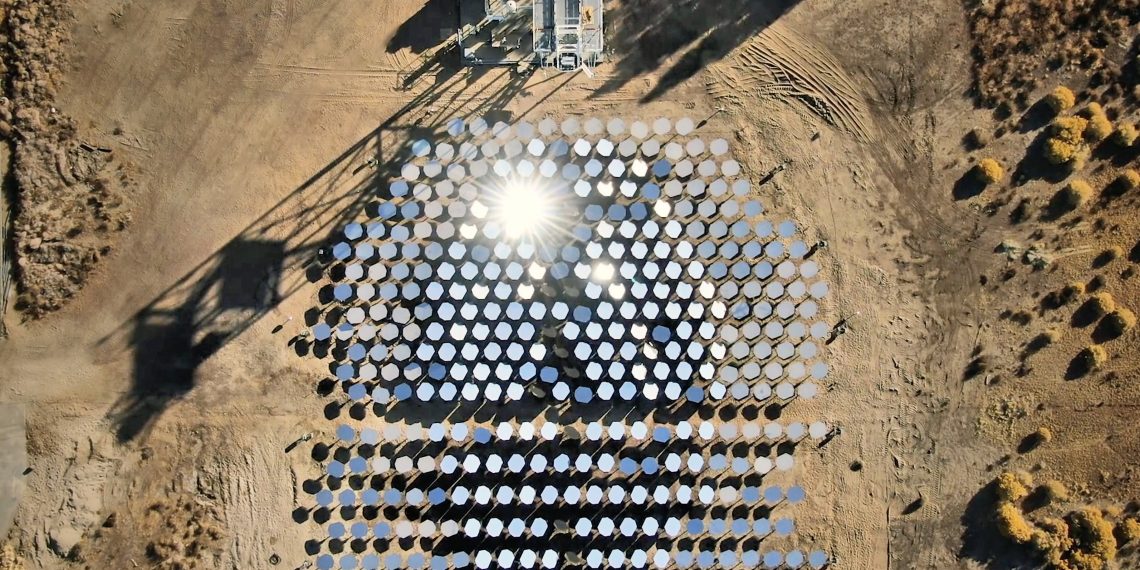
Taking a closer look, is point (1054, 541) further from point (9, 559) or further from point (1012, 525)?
point (9, 559)

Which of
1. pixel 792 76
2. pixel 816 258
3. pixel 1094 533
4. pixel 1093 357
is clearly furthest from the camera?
pixel 792 76

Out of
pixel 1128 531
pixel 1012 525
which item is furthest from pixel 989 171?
pixel 1128 531

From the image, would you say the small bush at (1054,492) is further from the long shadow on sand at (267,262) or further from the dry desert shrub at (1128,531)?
the long shadow on sand at (267,262)

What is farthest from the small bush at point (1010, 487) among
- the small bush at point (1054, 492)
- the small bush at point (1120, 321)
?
the small bush at point (1120, 321)

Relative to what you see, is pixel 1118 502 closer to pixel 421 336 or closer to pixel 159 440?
pixel 421 336

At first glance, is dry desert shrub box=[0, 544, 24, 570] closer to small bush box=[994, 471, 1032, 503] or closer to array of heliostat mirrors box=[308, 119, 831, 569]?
array of heliostat mirrors box=[308, 119, 831, 569]

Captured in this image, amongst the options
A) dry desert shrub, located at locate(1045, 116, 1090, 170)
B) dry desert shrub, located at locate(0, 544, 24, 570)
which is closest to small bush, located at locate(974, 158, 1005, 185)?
dry desert shrub, located at locate(1045, 116, 1090, 170)
